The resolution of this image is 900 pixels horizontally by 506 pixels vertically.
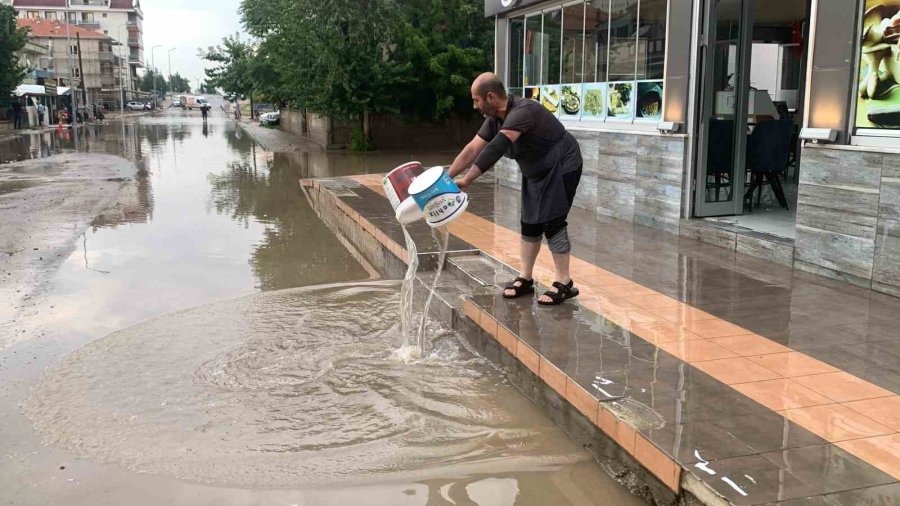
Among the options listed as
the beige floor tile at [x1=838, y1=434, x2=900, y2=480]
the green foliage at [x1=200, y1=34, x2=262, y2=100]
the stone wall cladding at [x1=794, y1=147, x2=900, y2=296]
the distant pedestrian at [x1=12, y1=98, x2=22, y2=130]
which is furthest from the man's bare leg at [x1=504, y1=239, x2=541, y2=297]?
the distant pedestrian at [x1=12, y1=98, x2=22, y2=130]

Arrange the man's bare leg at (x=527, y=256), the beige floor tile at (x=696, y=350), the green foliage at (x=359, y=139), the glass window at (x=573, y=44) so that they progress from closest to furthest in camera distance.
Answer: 1. the beige floor tile at (x=696, y=350)
2. the man's bare leg at (x=527, y=256)
3. the glass window at (x=573, y=44)
4. the green foliage at (x=359, y=139)

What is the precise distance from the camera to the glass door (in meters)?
8.35

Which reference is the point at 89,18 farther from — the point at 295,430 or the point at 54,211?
the point at 295,430

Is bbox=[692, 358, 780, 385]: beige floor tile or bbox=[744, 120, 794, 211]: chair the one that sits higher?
bbox=[744, 120, 794, 211]: chair

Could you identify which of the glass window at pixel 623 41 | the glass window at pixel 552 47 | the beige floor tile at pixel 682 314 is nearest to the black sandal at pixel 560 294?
the beige floor tile at pixel 682 314

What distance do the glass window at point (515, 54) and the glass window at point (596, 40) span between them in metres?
2.40

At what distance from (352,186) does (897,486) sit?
12.2 m

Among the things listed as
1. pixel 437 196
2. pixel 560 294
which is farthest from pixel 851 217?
pixel 437 196

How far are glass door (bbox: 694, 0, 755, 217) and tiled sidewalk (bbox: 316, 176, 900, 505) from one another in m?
1.61

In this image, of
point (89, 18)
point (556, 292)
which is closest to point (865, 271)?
point (556, 292)

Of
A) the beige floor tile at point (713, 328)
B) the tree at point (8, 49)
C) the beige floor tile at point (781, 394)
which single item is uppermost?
the tree at point (8, 49)

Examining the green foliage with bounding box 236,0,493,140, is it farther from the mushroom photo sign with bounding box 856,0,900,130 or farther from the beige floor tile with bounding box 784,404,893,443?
the beige floor tile with bounding box 784,404,893,443

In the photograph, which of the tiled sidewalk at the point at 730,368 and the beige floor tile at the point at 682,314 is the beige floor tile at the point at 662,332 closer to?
the tiled sidewalk at the point at 730,368

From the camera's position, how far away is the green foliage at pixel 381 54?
76.9 ft
